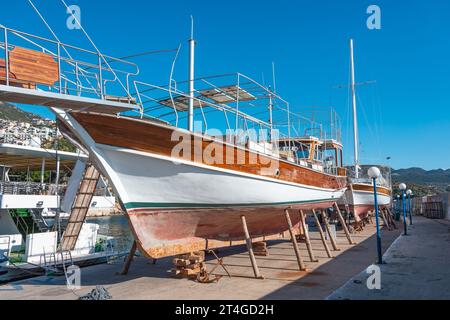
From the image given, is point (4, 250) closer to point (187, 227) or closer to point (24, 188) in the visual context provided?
point (24, 188)

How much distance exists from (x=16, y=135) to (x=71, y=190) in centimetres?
858

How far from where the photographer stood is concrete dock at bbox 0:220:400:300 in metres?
7.37

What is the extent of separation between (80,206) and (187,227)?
4665 millimetres

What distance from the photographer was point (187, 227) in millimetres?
8648

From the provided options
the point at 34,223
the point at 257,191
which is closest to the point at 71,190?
the point at 257,191

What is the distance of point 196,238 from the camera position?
8.92 metres

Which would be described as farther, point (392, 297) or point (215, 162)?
point (215, 162)

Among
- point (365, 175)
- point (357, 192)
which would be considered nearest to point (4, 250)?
point (357, 192)

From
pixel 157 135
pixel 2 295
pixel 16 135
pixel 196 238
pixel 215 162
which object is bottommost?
pixel 2 295

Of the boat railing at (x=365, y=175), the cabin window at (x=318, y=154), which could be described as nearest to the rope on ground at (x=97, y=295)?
the cabin window at (x=318, y=154)

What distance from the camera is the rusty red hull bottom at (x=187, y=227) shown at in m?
7.90
